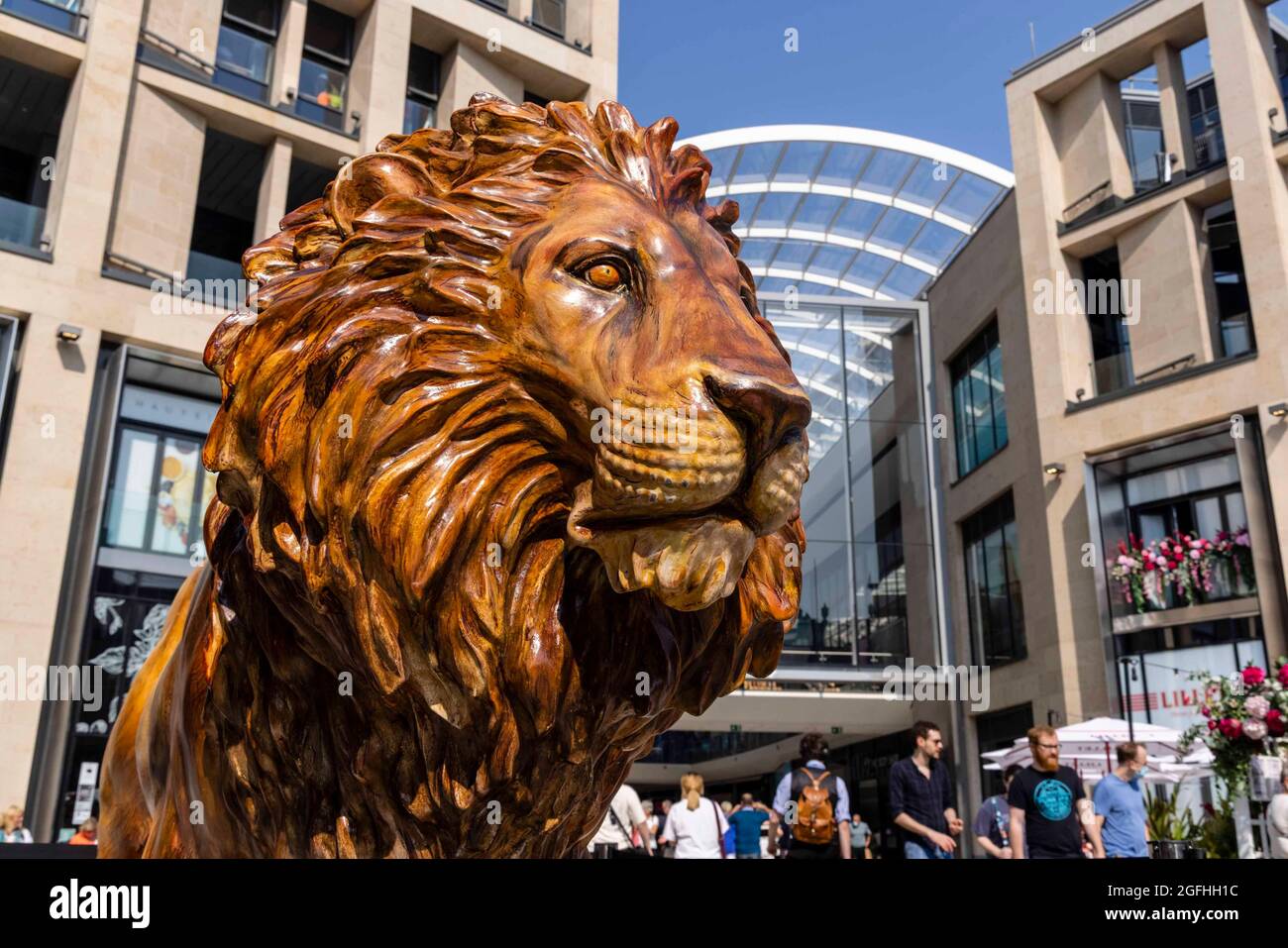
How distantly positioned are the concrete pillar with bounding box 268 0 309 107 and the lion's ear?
19.9m

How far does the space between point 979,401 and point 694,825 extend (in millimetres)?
20884

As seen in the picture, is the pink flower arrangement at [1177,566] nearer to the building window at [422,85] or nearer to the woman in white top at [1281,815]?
the woman in white top at [1281,815]

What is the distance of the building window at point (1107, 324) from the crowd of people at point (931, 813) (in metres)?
15.7

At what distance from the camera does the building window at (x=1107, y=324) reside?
896 inches

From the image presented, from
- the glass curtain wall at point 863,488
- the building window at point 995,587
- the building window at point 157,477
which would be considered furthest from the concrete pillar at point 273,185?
the building window at point 995,587

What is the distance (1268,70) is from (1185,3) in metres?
2.38

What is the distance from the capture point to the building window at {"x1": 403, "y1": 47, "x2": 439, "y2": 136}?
70.3 feet

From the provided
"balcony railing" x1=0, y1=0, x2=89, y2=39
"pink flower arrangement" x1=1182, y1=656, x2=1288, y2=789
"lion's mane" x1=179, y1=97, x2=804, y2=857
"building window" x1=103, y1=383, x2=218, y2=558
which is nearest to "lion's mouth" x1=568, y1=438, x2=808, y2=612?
"lion's mane" x1=179, y1=97, x2=804, y2=857

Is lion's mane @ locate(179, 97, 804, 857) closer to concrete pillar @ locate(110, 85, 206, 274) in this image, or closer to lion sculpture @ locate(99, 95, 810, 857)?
lion sculpture @ locate(99, 95, 810, 857)

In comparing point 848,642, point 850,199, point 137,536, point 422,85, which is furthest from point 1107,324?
point 137,536

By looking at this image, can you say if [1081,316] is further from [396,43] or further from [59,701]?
[59,701]

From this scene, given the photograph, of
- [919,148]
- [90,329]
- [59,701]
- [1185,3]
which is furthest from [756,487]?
[919,148]
